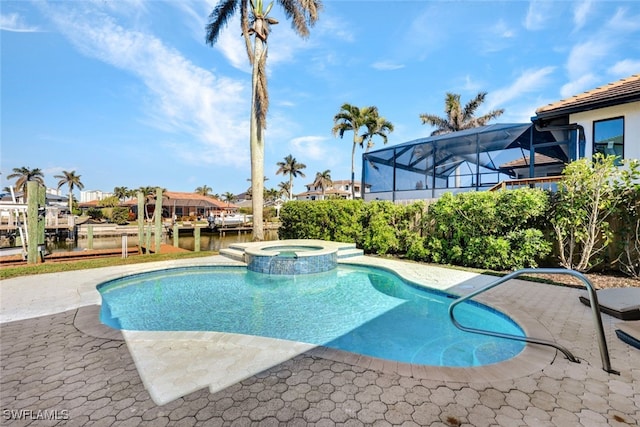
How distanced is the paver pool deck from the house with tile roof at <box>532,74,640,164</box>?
8589mm

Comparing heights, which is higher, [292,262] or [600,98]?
[600,98]

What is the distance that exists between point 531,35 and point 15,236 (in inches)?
1069

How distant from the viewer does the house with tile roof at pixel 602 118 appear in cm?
877

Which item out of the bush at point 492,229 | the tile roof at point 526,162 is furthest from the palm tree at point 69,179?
the tile roof at point 526,162

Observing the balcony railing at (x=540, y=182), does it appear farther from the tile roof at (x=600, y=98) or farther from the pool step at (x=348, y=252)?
the pool step at (x=348, y=252)

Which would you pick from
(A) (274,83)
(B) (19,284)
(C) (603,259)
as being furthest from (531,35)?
(B) (19,284)

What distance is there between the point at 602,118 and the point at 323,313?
1123 centimetres

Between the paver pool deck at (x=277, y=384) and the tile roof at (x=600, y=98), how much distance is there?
28.4 ft

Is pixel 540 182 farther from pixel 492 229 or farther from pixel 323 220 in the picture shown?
pixel 323 220

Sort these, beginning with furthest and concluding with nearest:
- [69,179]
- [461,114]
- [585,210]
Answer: [69,179]
[461,114]
[585,210]

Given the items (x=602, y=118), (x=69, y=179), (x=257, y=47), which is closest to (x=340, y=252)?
(x=602, y=118)

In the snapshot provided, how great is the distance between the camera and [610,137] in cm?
928

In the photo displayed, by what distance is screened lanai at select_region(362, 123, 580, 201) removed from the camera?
41.9 ft

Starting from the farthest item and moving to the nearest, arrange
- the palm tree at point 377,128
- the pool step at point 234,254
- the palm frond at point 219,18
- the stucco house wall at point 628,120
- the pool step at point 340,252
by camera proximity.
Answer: the palm tree at point 377,128 → the palm frond at point 219,18 → the pool step at point 340,252 → the pool step at point 234,254 → the stucco house wall at point 628,120
